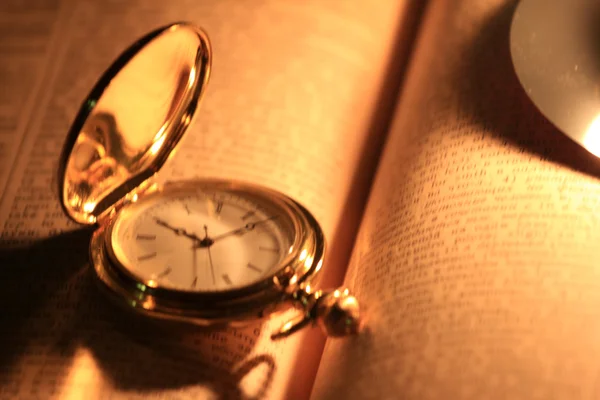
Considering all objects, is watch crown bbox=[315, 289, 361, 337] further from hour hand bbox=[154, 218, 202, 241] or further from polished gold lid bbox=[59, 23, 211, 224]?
polished gold lid bbox=[59, 23, 211, 224]

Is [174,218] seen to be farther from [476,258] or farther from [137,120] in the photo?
[476,258]

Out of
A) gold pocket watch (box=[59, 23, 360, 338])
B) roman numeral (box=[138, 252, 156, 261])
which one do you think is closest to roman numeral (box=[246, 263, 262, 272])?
gold pocket watch (box=[59, 23, 360, 338])

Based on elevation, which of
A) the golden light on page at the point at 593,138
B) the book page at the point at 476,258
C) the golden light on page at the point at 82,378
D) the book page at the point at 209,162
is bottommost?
the golden light on page at the point at 82,378

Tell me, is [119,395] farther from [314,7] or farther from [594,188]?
[314,7]

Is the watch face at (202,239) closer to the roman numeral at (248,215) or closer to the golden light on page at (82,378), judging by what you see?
the roman numeral at (248,215)

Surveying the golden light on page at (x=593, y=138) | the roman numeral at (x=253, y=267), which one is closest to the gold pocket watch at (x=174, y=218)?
the roman numeral at (x=253, y=267)

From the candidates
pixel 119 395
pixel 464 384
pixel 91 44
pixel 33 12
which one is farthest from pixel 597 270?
pixel 33 12
